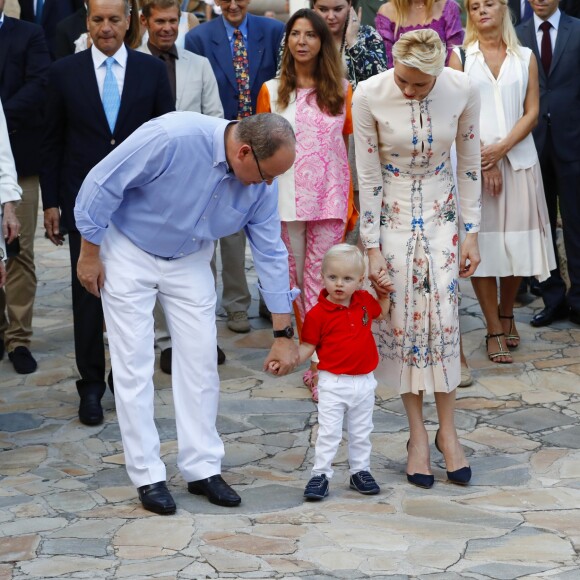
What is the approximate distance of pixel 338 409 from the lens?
5.64m

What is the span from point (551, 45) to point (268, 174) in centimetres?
387

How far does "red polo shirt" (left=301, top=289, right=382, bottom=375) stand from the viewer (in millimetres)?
5629

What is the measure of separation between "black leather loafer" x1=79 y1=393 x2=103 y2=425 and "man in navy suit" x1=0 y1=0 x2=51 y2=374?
1070mm

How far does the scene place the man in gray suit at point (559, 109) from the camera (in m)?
8.29

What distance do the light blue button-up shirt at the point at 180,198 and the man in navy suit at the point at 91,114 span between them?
1.51 meters

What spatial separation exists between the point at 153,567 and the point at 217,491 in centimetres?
83

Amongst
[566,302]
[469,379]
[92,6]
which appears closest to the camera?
[92,6]

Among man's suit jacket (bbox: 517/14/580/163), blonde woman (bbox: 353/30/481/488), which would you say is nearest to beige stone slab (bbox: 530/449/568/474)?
blonde woman (bbox: 353/30/481/488)

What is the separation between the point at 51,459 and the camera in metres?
6.31

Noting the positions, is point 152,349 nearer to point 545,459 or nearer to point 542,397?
point 545,459

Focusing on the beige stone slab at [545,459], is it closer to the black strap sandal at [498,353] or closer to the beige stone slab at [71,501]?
the black strap sandal at [498,353]

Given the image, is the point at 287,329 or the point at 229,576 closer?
the point at 229,576

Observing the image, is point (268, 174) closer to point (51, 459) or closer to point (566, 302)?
point (51, 459)

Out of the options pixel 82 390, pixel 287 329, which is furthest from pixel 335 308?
pixel 82 390
